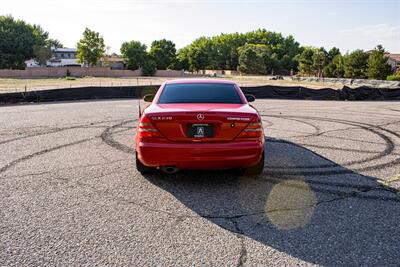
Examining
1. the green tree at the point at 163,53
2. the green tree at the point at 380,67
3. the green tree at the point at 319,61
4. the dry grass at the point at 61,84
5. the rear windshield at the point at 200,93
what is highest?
the green tree at the point at 163,53

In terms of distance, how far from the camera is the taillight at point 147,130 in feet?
14.7

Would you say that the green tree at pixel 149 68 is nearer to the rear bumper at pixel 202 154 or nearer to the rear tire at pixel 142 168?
the rear tire at pixel 142 168

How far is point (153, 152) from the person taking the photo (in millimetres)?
4445

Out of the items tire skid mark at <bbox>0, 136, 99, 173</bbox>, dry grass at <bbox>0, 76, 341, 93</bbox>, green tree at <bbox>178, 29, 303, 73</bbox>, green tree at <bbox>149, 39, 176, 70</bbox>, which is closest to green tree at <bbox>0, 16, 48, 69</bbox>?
green tree at <bbox>149, 39, 176, 70</bbox>

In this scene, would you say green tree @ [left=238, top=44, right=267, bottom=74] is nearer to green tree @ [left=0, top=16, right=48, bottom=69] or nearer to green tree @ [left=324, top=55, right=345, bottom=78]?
green tree @ [left=324, top=55, right=345, bottom=78]

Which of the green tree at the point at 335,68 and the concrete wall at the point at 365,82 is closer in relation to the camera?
the concrete wall at the point at 365,82

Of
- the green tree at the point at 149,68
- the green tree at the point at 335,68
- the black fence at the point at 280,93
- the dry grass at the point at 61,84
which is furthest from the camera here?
the green tree at the point at 149,68

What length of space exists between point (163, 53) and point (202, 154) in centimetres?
9897

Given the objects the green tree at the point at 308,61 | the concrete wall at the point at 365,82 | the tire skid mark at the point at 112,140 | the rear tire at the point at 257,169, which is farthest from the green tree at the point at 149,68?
the rear tire at the point at 257,169

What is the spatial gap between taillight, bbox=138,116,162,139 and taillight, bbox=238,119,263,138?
3.70 ft

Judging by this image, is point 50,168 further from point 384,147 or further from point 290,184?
point 384,147

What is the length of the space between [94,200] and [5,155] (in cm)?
325

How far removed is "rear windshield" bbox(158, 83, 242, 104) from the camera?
16.9 feet

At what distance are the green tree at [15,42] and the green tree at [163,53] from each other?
102ft
